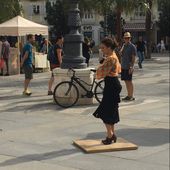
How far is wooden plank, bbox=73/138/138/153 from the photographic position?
7606 millimetres

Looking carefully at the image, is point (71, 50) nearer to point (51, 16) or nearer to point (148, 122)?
point (148, 122)

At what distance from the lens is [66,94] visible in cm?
1237

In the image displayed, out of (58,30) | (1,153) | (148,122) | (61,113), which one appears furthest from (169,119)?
(58,30)

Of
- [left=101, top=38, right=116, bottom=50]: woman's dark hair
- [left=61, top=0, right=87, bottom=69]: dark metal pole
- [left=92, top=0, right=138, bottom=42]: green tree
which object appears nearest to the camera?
[left=101, top=38, right=116, bottom=50]: woman's dark hair

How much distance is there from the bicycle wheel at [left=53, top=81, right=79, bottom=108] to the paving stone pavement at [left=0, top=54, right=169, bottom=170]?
0.19 m

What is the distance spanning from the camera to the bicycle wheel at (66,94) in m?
12.4

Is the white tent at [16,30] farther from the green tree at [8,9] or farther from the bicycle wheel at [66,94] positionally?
the bicycle wheel at [66,94]

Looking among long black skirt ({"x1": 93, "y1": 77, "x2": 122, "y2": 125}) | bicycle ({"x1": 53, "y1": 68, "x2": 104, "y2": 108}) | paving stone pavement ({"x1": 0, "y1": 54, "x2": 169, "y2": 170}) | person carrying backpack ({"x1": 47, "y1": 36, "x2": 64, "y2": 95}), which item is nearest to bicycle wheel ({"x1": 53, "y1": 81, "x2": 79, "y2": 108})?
bicycle ({"x1": 53, "y1": 68, "x2": 104, "y2": 108})

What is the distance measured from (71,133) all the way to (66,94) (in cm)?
337

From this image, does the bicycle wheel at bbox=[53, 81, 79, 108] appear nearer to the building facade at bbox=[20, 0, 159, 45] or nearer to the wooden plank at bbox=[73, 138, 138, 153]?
the wooden plank at bbox=[73, 138, 138, 153]

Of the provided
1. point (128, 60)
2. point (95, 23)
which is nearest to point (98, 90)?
point (128, 60)

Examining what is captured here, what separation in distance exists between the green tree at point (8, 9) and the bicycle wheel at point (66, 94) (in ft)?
50.4

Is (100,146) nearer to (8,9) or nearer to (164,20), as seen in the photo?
(8,9)

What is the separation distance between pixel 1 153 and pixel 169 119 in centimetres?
424
